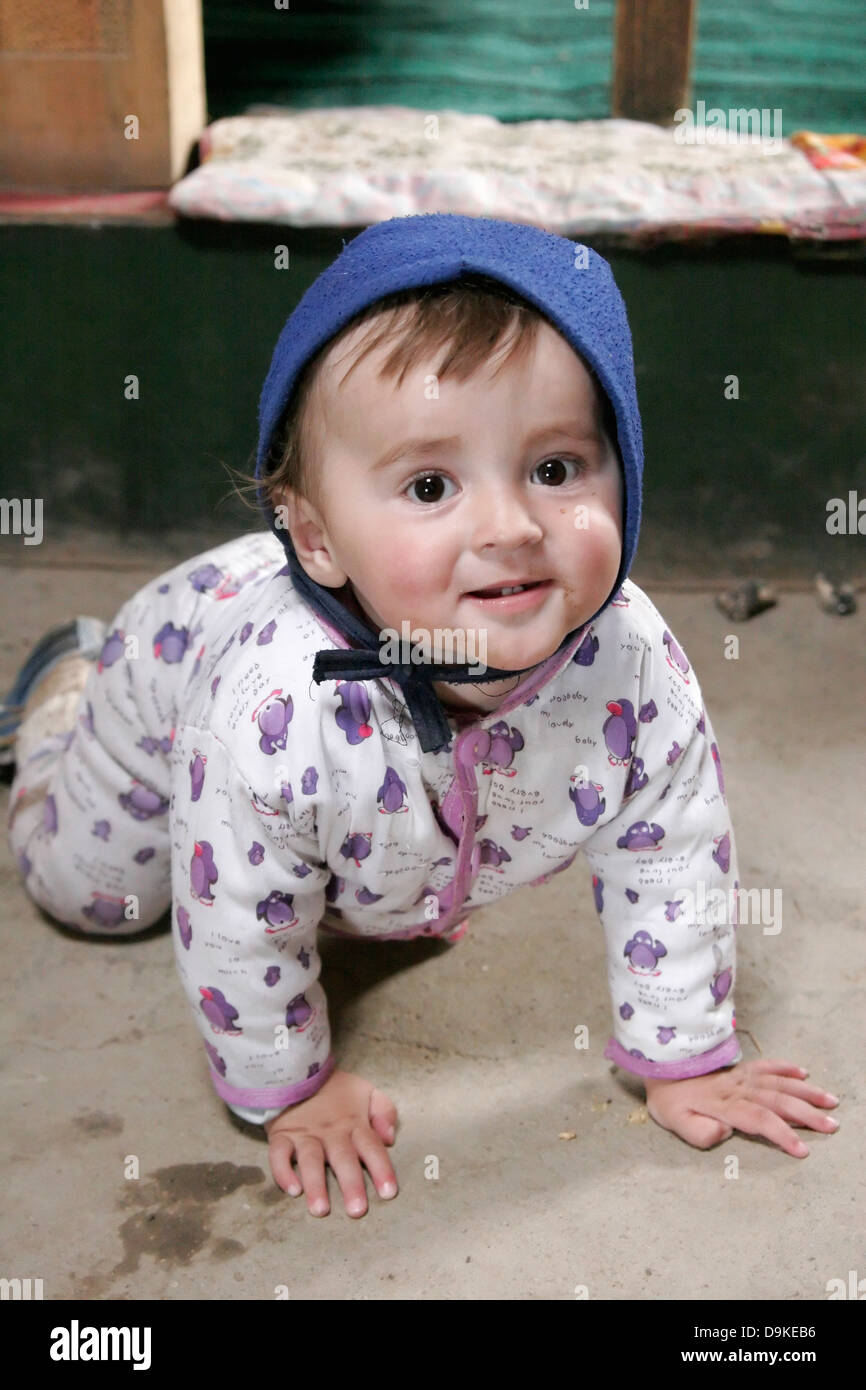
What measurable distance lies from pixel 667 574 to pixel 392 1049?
3.60 feet

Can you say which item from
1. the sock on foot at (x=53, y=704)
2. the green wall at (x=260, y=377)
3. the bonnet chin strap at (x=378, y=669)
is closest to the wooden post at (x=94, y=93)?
the green wall at (x=260, y=377)

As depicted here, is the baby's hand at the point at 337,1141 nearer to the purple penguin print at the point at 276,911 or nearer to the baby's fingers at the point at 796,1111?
the purple penguin print at the point at 276,911

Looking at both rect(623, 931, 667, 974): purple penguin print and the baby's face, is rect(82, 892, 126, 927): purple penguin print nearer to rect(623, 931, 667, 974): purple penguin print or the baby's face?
rect(623, 931, 667, 974): purple penguin print

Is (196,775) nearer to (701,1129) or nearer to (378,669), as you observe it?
(378,669)

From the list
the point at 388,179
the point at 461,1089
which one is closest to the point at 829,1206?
the point at 461,1089

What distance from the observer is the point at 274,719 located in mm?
1178

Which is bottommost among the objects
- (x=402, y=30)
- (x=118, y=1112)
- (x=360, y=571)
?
(x=118, y=1112)

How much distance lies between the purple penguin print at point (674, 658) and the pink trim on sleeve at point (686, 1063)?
374 mm

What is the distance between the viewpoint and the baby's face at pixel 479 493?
0.98 meters

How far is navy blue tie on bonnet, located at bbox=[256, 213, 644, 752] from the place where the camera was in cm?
98

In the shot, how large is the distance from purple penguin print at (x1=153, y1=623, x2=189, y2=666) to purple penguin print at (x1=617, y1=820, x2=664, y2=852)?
45 cm

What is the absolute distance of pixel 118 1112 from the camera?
1472 millimetres

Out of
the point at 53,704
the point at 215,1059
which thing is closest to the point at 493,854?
the point at 215,1059

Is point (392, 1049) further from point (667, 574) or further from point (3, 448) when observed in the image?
point (3, 448)
